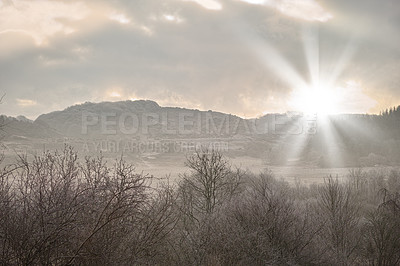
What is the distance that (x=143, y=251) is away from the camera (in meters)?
11.3

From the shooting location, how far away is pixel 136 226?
35.4 ft

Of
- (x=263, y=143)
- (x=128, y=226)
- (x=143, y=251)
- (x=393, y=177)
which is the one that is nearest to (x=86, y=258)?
(x=128, y=226)

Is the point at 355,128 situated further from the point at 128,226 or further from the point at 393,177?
the point at 128,226

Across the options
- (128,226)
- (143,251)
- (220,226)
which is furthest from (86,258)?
(220,226)

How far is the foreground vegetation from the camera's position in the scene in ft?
25.3

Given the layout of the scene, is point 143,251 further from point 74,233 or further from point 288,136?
point 288,136

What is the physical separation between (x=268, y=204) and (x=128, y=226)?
1185cm

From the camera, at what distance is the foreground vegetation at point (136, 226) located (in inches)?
304

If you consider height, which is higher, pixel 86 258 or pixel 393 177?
pixel 86 258

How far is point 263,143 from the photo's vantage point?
589ft

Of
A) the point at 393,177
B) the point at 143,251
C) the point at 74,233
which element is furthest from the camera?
the point at 393,177

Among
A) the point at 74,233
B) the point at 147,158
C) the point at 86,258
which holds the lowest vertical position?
the point at 147,158

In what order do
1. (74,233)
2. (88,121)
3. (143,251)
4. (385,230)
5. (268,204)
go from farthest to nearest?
1. (88,121)
2. (385,230)
3. (268,204)
4. (143,251)
5. (74,233)

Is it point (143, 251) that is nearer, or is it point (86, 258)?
point (86, 258)
